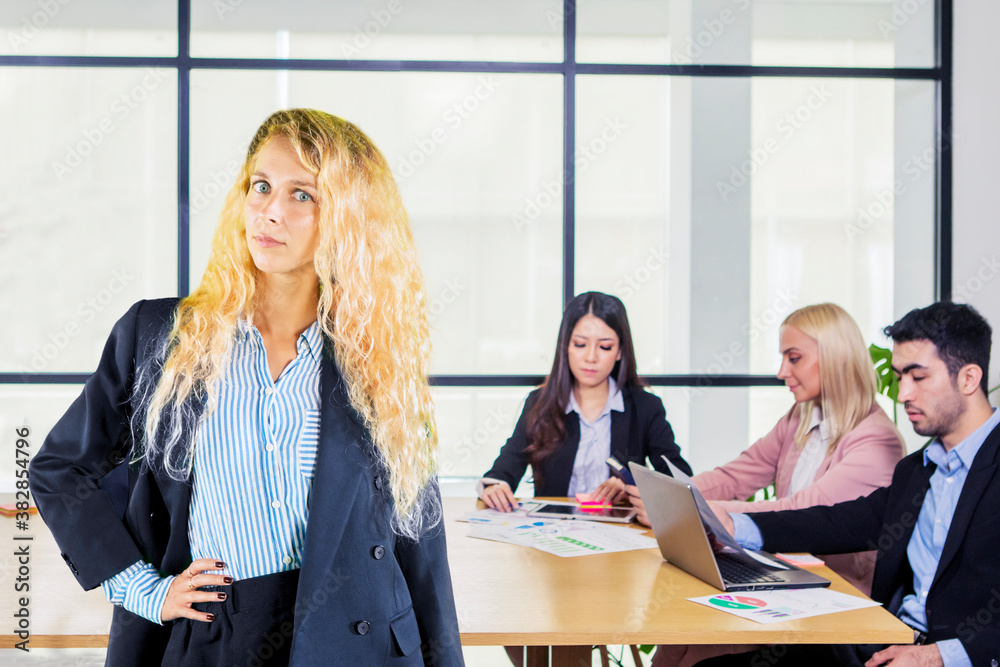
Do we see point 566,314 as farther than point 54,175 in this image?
No

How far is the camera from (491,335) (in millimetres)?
4477

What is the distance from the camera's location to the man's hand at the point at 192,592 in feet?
4.27

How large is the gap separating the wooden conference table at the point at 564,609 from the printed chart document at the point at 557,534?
8cm

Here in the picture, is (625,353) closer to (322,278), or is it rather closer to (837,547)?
(837,547)

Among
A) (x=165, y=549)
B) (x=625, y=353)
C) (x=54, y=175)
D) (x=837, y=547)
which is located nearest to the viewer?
(x=165, y=549)

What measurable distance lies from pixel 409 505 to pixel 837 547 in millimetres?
1503

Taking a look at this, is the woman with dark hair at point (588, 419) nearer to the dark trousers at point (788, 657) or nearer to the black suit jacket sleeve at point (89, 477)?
the dark trousers at point (788, 657)

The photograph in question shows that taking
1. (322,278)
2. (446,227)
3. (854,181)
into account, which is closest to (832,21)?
(854,181)

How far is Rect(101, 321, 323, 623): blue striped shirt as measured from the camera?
4.44ft

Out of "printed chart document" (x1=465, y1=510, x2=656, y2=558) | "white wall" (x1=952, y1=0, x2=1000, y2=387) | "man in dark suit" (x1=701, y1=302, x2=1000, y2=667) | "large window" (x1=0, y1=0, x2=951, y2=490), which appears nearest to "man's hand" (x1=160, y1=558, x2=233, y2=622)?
"printed chart document" (x1=465, y1=510, x2=656, y2=558)

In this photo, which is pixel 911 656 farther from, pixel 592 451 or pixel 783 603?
pixel 592 451

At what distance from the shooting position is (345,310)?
1481 millimetres

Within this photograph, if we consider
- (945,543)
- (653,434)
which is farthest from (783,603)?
(653,434)

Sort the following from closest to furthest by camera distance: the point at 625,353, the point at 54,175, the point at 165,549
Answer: the point at 165,549 < the point at 625,353 < the point at 54,175
